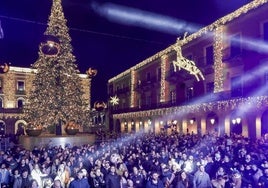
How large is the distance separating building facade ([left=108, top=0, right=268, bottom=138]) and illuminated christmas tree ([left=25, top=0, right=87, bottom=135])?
10631 millimetres

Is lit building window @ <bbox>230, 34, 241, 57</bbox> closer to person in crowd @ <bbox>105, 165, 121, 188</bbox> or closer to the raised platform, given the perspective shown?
the raised platform

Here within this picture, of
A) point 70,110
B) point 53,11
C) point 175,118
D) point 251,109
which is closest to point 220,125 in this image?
point 251,109

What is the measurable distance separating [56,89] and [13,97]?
27581 millimetres

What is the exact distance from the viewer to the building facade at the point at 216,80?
23867 mm

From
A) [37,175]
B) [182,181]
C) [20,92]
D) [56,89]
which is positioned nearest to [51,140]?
[56,89]

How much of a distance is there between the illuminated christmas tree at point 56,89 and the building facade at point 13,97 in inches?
989

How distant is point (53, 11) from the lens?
88.7 ft

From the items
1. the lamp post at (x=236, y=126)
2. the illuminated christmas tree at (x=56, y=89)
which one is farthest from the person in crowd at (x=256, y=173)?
the illuminated christmas tree at (x=56, y=89)

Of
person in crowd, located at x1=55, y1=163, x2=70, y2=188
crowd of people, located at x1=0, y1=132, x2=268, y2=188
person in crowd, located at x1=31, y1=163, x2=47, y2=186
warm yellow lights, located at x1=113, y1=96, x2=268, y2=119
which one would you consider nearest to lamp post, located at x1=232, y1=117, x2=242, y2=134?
warm yellow lights, located at x1=113, y1=96, x2=268, y2=119

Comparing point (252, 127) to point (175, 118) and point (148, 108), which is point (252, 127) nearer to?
point (175, 118)

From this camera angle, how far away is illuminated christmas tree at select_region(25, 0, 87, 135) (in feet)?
83.8

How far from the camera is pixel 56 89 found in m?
26.3

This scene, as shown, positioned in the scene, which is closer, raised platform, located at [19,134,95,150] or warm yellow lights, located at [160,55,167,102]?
raised platform, located at [19,134,95,150]

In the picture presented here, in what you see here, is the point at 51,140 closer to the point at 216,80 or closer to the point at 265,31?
the point at 216,80
